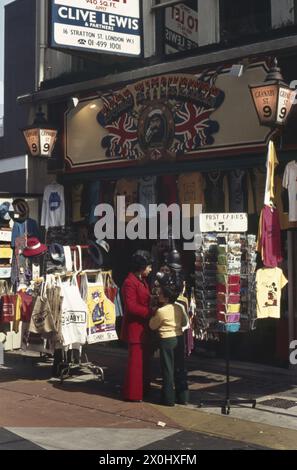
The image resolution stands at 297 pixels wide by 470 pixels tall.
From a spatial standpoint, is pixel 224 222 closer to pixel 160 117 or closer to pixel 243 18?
pixel 160 117

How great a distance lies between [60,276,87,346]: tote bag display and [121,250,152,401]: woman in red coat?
796mm

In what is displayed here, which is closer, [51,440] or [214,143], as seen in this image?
[51,440]

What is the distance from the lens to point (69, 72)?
1400 cm

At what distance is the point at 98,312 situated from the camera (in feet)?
32.6

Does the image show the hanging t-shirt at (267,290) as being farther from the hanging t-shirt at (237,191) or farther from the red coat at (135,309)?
the hanging t-shirt at (237,191)

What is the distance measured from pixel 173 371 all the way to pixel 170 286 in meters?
1.18

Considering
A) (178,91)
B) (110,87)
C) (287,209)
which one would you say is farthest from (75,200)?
(287,209)

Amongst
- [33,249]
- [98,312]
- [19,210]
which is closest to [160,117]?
[33,249]

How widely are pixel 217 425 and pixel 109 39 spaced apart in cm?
715

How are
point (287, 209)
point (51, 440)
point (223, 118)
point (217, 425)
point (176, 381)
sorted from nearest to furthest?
point (51, 440) → point (217, 425) → point (176, 381) → point (287, 209) → point (223, 118)

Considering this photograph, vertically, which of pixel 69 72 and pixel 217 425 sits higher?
pixel 69 72

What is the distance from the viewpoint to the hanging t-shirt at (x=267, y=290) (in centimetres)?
870

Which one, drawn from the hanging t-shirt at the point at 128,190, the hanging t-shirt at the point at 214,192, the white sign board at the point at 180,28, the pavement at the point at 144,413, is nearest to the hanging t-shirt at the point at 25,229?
the hanging t-shirt at the point at 128,190

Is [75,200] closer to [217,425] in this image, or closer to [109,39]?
[109,39]
